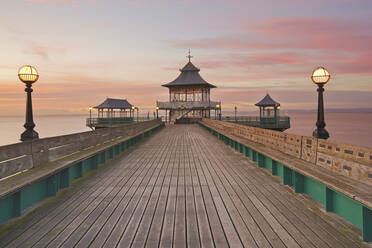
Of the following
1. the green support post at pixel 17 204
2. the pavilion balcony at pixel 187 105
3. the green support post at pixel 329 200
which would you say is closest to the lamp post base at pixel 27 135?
the green support post at pixel 17 204

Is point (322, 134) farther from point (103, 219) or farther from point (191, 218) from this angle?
point (103, 219)

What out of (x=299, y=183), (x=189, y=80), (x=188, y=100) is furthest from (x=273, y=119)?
(x=299, y=183)

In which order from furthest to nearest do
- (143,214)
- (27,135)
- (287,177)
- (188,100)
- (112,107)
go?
→ (188,100)
(112,107)
(27,135)
(287,177)
(143,214)

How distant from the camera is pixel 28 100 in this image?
6582mm

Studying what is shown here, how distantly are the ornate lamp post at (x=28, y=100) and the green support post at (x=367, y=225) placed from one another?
7.38 meters

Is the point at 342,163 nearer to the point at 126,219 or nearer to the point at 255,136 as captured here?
the point at 126,219

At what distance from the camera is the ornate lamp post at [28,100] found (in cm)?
653

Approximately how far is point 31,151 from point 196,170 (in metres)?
4.63

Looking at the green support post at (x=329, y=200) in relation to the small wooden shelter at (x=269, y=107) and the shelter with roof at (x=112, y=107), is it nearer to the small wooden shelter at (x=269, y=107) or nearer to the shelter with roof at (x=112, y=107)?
the small wooden shelter at (x=269, y=107)

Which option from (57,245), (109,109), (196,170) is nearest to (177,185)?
(196,170)

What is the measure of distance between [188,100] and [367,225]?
46.0 metres

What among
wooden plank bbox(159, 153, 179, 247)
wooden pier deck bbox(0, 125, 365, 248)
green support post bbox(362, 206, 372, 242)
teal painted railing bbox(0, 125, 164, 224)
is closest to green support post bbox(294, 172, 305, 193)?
wooden pier deck bbox(0, 125, 365, 248)

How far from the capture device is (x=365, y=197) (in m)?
3.32

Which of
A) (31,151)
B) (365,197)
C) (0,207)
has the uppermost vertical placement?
(31,151)
